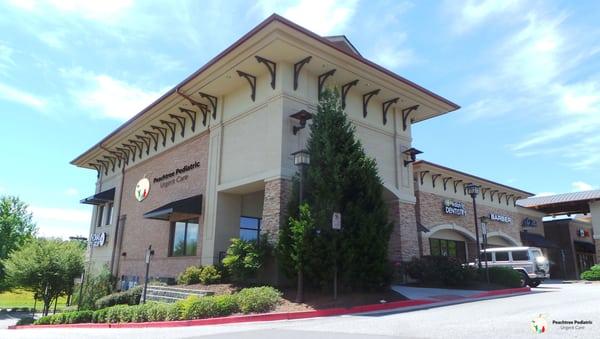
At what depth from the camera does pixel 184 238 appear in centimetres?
2034

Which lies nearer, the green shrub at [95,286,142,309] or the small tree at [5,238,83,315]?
the green shrub at [95,286,142,309]

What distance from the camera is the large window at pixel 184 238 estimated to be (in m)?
19.6

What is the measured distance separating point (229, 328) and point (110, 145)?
2251 cm

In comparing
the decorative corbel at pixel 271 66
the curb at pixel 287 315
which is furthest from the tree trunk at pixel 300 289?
the decorative corbel at pixel 271 66

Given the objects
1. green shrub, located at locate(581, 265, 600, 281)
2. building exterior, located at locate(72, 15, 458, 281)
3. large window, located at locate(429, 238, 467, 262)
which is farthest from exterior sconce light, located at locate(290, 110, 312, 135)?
green shrub, located at locate(581, 265, 600, 281)

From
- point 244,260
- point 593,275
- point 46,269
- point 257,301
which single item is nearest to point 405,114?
point 244,260

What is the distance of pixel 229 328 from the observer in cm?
967

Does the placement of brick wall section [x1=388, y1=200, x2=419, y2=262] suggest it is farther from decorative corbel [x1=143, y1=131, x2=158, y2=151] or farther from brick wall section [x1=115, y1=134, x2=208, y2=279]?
decorative corbel [x1=143, y1=131, x2=158, y2=151]

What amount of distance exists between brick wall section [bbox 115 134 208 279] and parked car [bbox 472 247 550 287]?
16065 mm

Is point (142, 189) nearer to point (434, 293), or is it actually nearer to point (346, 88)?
point (346, 88)

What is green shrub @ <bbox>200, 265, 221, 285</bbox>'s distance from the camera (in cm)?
1588

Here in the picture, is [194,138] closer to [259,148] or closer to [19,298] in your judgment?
[259,148]

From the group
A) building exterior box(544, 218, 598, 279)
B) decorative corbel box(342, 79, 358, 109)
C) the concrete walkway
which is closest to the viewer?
the concrete walkway

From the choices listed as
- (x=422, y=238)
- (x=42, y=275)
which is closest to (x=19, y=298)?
(x=42, y=275)
